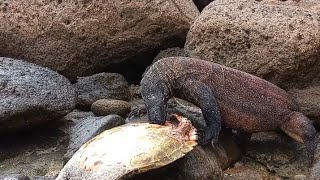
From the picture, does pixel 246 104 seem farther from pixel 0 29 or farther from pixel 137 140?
pixel 0 29

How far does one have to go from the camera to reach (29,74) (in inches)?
211

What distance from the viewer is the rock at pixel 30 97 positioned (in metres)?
4.97

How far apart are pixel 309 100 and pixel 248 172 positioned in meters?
0.98

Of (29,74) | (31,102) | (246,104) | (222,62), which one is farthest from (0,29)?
(246,104)

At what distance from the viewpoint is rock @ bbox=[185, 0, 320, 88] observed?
529 cm

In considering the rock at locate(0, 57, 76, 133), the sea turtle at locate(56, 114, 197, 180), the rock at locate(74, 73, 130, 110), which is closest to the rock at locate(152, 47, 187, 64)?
the rock at locate(74, 73, 130, 110)

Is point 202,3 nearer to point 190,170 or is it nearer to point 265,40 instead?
point 265,40

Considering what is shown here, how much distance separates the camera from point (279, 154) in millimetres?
4941

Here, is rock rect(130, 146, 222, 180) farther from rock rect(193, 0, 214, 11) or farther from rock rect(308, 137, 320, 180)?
rock rect(193, 0, 214, 11)

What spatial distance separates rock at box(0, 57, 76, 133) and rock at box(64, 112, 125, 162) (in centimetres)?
25

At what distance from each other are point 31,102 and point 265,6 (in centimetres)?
214

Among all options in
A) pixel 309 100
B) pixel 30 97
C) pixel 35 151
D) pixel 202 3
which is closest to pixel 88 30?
pixel 30 97

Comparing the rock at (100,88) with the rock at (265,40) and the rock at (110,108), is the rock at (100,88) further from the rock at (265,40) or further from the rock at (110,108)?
the rock at (265,40)

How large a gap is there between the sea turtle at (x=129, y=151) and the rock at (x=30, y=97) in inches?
33.9
